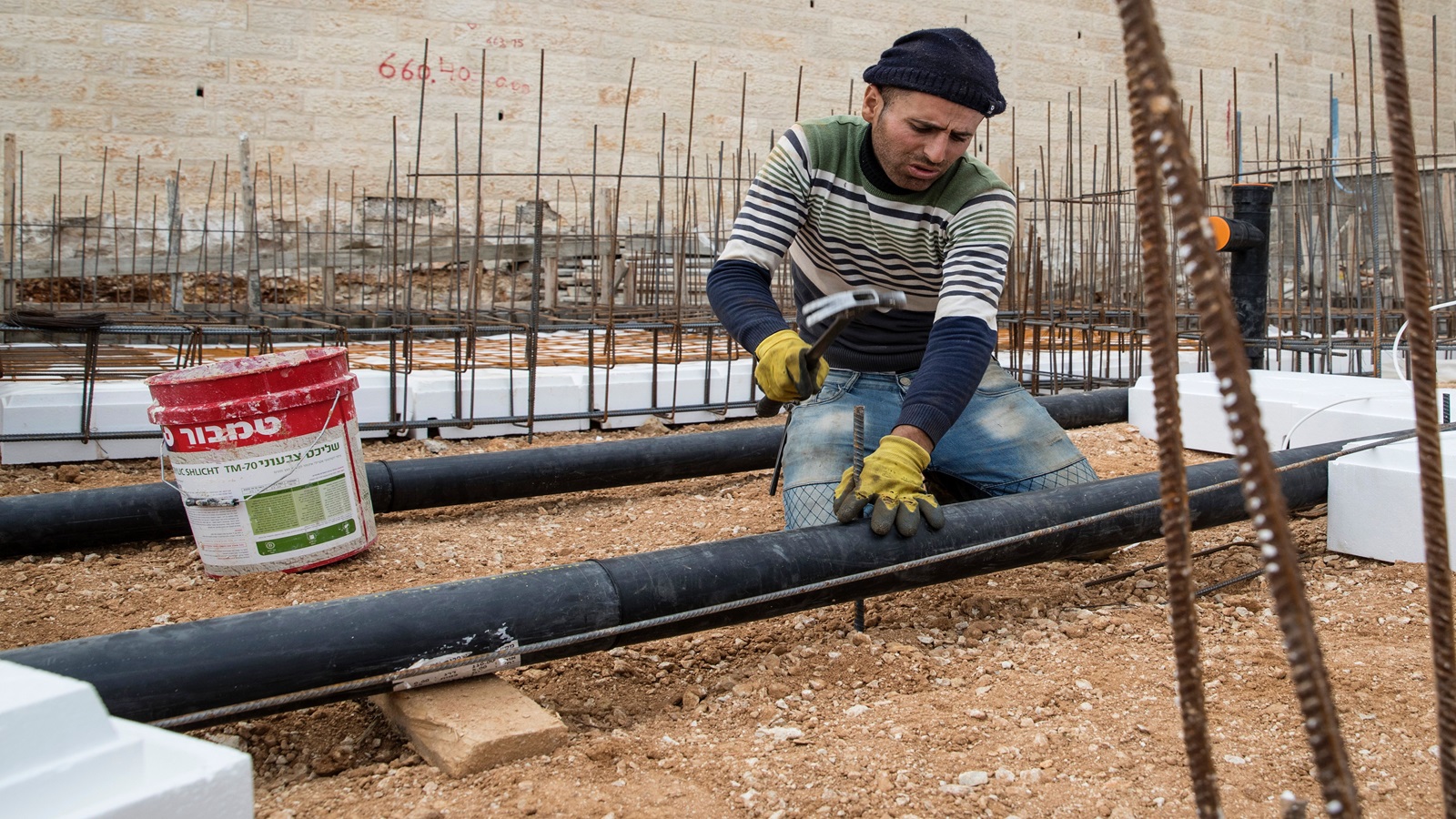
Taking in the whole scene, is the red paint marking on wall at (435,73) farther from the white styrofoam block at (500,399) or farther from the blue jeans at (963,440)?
the blue jeans at (963,440)

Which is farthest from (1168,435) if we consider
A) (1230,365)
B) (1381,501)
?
(1381,501)

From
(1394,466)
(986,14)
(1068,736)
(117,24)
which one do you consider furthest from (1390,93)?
(986,14)

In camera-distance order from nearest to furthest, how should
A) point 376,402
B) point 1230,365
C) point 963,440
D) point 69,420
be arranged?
1. point 1230,365
2. point 963,440
3. point 69,420
4. point 376,402

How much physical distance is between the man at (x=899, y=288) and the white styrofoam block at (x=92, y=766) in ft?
4.97

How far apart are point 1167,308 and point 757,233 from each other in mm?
1948

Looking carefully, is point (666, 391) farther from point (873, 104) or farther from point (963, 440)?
point (873, 104)

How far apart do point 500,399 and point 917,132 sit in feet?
9.68

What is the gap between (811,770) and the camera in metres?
1.76

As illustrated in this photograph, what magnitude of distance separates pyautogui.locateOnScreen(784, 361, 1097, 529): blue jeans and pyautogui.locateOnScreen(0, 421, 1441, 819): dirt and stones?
1.01 ft

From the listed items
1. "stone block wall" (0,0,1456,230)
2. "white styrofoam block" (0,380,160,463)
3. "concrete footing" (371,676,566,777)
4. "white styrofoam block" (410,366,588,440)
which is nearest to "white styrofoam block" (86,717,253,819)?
"concrete footing" (371,676,566,777)

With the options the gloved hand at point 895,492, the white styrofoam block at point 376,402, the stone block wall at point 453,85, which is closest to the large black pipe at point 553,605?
the gloved hand at point 895,492

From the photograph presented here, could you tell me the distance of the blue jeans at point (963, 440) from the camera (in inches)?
119

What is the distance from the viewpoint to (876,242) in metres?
2.91

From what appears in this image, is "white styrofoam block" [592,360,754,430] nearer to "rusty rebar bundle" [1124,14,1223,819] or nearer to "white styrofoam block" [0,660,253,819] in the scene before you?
"white styrofoam block" [0,660,253,819]
